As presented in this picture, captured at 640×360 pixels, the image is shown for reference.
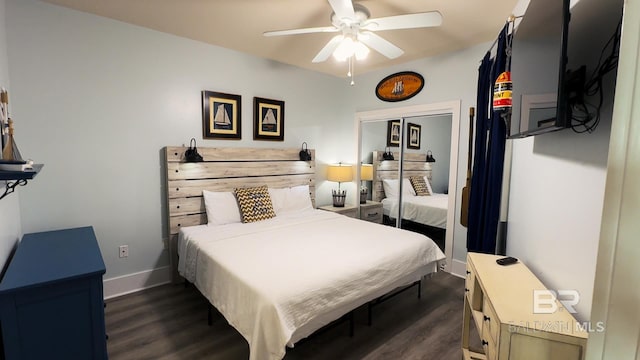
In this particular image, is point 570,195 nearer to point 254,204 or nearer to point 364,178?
point 254,204

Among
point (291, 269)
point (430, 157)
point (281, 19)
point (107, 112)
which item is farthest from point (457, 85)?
point (107, 112)

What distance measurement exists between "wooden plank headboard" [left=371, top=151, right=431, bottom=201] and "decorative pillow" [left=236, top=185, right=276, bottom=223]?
1.72 m

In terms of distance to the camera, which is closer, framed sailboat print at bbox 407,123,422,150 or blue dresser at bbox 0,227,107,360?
blue dresser at bbox 0,227,107,360

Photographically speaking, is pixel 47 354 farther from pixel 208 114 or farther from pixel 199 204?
pixel 208 114

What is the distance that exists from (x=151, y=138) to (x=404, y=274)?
2.68 meters

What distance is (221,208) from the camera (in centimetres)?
311

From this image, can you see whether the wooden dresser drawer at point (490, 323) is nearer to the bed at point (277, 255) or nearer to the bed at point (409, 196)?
the bed at point (277, 255)

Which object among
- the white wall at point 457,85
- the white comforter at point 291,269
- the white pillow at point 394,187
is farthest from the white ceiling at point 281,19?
the white comforter at point 291,269

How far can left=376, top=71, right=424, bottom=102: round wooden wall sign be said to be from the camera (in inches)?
145

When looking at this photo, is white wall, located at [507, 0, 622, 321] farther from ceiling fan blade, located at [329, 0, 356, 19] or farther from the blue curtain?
ceiling fan blade, located at [329, 0, 356, 19]

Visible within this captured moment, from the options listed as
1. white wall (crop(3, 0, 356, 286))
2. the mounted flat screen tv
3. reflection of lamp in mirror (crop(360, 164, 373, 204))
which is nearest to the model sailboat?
reflection of lamp in mirror (crop(360, 164, 373, 204))

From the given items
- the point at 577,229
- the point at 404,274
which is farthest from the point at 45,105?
the point at 577,229

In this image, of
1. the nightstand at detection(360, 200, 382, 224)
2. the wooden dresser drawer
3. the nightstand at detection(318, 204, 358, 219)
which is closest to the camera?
the wooden dresser drawer

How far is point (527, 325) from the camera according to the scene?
1139 millimetres
